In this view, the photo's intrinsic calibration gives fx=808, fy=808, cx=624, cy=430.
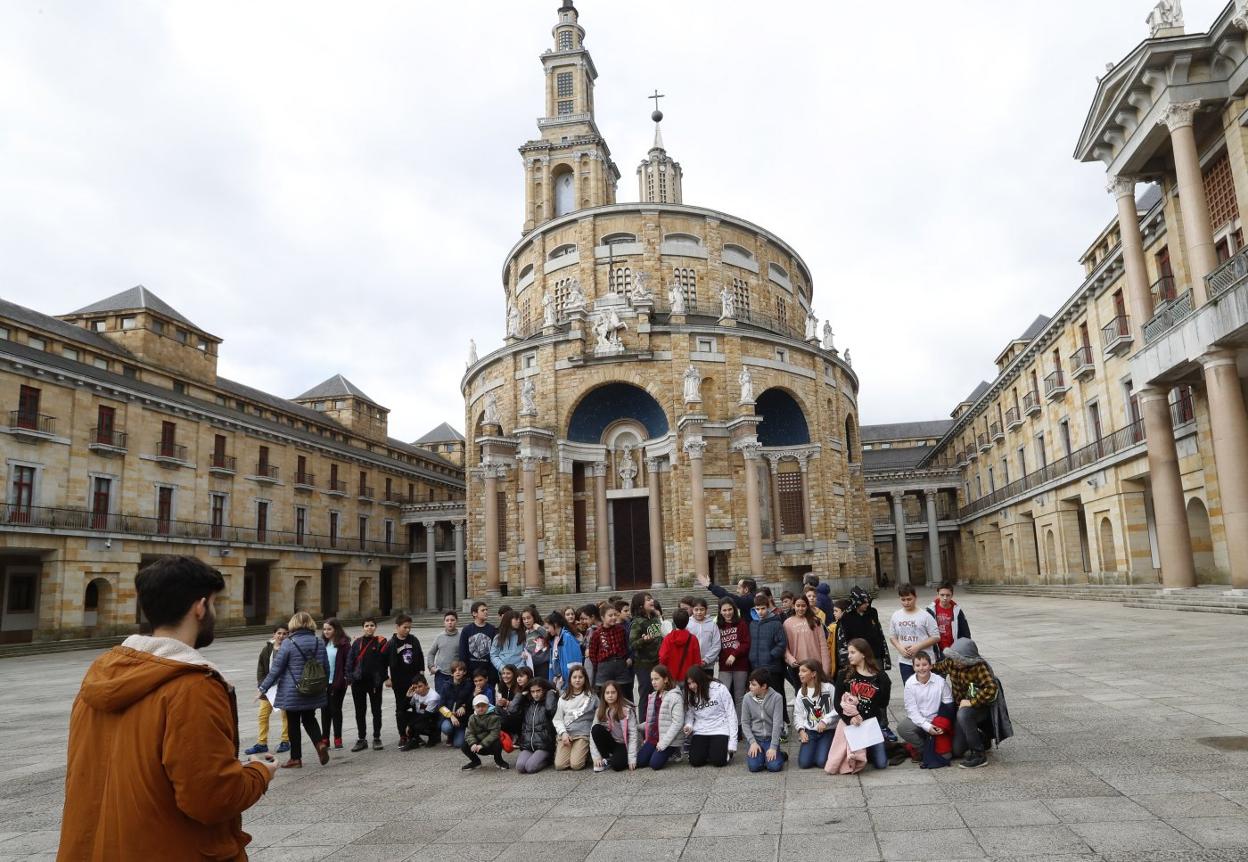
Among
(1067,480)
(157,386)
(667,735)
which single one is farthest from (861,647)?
(157,386)

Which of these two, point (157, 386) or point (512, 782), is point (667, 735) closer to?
point (512, 782)

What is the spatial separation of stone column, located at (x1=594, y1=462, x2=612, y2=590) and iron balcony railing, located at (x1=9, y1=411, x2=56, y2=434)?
2147 cm

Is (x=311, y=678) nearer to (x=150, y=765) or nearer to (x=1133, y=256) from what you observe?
(x=150, y=765)

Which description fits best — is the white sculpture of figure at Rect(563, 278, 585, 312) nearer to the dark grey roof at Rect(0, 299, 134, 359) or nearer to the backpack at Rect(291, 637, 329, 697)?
the dark grey roof at Rect(0, 299, 134, 359)

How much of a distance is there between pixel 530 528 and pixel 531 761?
24.4 meters

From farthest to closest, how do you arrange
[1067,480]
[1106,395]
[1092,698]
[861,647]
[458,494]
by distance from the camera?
1. [458,494]
2. [1067,480]
3. [1106,395]
4. [1092,698]
5. [861,647]

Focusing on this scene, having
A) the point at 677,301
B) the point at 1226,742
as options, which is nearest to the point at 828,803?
the point at 1226,742

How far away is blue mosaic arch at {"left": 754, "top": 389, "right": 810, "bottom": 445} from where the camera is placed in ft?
122

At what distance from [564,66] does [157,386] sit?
2824 centimetres

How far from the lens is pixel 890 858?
17.7ft

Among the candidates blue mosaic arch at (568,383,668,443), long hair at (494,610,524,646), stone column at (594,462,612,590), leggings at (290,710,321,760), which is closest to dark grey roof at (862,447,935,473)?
blue mosaic arch at (568,383,668,443)

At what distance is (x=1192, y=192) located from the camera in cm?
1975

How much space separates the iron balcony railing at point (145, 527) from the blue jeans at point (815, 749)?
3127cm

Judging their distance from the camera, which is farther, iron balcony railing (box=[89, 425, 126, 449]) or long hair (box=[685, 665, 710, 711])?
iron balcony railing (box=[89, 425, 126, 449])
